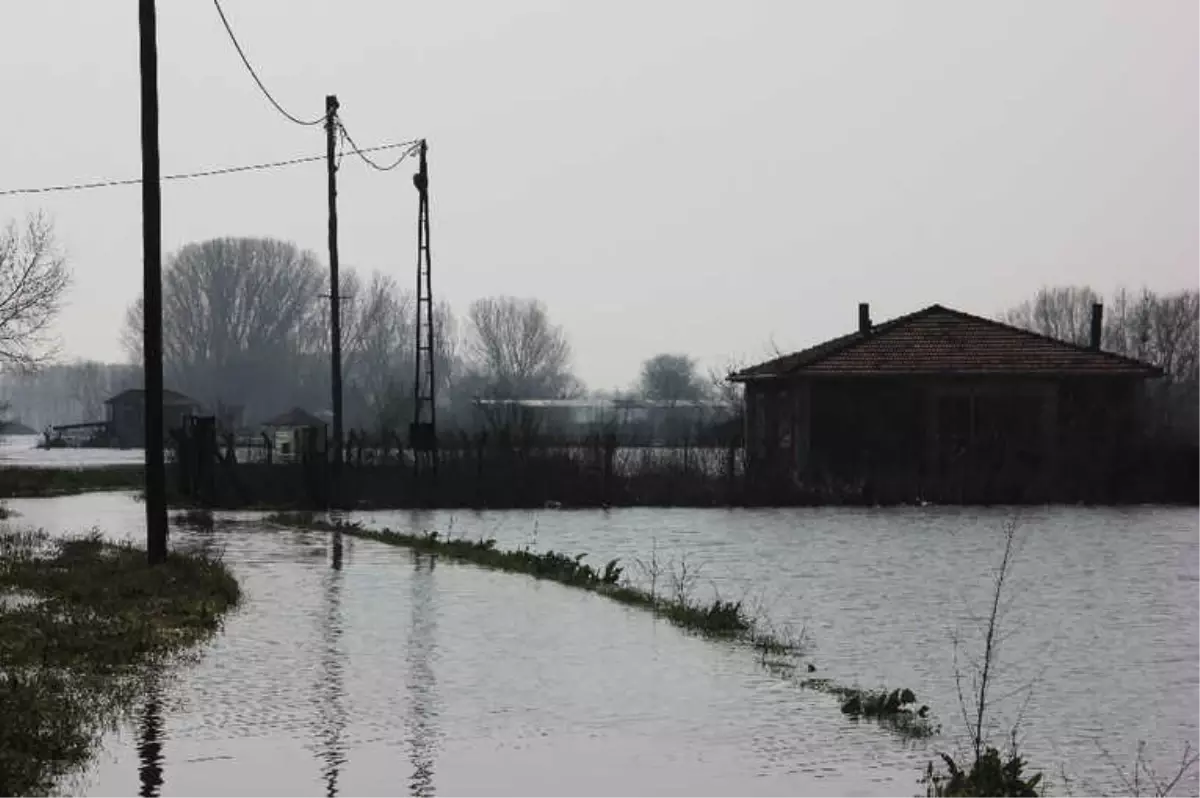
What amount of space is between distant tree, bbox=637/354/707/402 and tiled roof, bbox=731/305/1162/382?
4665 inches

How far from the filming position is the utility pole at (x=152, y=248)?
74.4ft

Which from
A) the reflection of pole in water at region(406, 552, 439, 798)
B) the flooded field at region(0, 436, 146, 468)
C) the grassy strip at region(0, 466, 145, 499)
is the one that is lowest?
the reflection of pole in water at region(406, 552, 439, 798)

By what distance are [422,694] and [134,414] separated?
369 ft

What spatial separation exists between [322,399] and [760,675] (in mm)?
148376

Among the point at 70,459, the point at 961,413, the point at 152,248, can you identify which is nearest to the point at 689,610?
the point at 152,248

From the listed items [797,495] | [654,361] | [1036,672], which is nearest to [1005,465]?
[797,495]

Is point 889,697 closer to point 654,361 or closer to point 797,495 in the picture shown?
point 797,495

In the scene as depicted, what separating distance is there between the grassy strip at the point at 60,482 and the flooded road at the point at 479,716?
32223 mm

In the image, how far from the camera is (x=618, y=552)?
30.9 m

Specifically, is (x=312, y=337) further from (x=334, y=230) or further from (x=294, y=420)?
(x=334, y=230)

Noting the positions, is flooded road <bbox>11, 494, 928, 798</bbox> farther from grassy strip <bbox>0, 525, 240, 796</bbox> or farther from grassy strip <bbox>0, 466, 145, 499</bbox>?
grassy strip <bbox>0, 466, 145, 499</bbox>

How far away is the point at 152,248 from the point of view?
74.7 feet

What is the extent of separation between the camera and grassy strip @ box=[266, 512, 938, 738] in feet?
42.5

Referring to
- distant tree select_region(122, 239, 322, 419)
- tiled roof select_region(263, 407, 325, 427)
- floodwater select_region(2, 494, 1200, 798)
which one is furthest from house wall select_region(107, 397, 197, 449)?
floodwater select_region(2, 494, 1200, 798)
